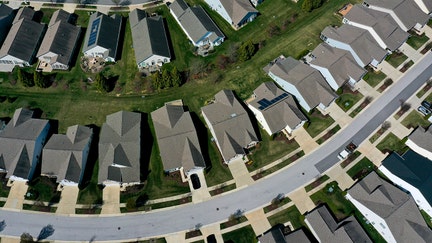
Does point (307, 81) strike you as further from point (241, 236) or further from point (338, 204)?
point (241, 236)

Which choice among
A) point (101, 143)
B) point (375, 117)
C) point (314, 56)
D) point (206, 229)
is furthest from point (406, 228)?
point (101, 143)

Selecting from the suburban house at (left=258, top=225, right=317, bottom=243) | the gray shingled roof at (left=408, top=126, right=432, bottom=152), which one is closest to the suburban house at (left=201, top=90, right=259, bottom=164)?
the suburban house at (left=258, top=225, right=317, bottom=243)

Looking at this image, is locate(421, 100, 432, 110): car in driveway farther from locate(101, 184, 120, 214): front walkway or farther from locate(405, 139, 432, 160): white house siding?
locate(101, 184, 120, 214): front walkway

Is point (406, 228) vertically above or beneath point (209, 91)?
beneath

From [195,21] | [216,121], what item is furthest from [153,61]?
[216,121]

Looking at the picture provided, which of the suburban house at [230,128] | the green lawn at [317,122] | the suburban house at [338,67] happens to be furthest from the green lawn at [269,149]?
the suburban house at [338,67]

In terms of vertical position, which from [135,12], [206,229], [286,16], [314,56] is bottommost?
[206,229]

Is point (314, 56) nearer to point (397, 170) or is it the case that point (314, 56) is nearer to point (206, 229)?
point (397, 170)
